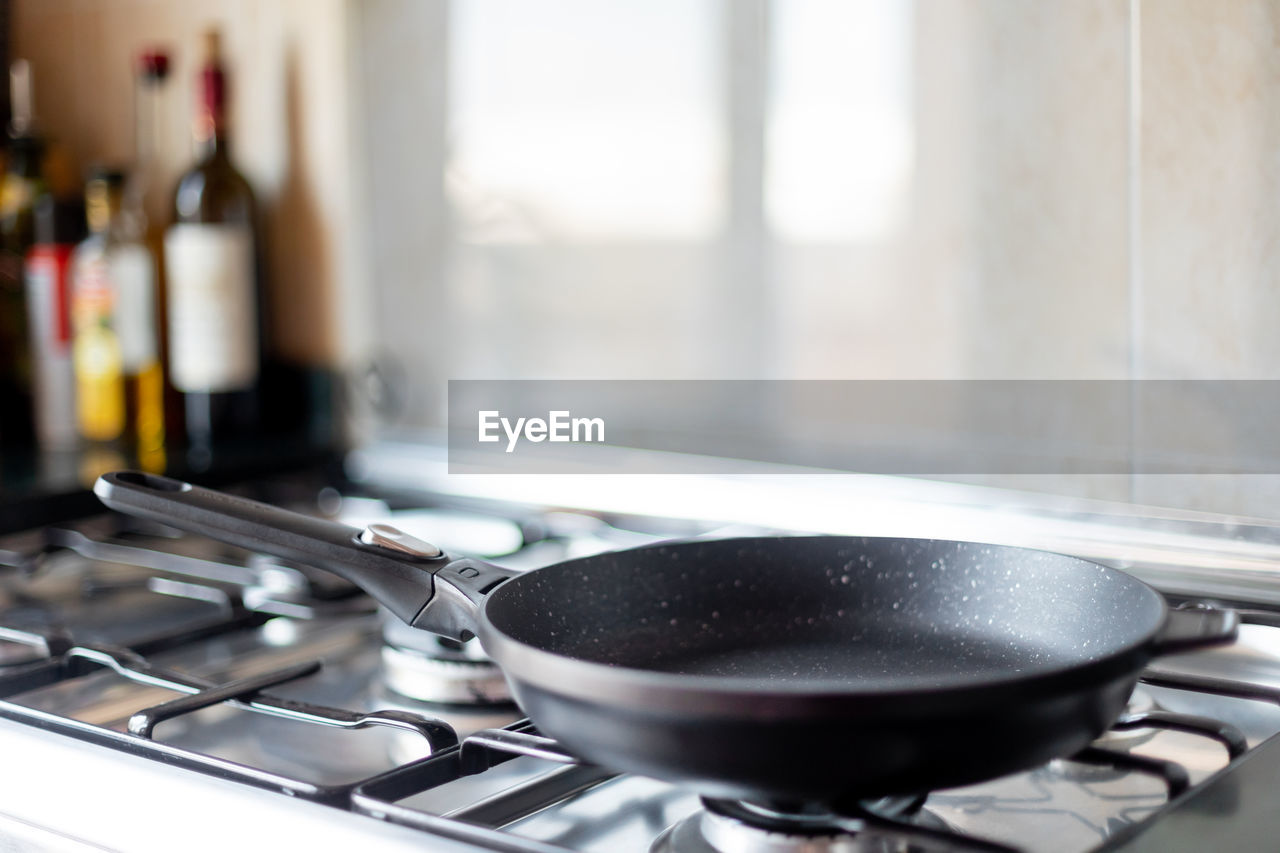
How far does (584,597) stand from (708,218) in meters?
0.45

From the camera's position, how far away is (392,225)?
3.86 ft

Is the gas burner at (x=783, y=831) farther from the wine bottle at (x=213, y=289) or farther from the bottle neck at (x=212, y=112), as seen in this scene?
the bottle neck at (x=212, y=112)

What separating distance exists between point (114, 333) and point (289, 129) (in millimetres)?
238

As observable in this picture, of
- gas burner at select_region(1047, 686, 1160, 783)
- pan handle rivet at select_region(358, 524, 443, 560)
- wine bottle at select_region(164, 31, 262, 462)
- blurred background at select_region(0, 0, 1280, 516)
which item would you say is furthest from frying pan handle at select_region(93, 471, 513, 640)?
wine bottle at select_region(164, 31, 262, 462)

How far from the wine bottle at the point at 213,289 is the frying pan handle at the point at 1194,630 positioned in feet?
2.80

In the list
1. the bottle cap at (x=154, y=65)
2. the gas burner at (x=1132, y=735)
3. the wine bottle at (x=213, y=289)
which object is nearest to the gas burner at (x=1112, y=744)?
the gas burner at (x=1132, y=735)

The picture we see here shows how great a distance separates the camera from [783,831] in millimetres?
456

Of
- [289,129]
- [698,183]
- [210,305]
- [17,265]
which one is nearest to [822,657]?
[698,183]

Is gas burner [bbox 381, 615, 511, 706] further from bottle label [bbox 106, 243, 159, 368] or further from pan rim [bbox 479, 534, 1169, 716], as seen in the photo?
bottle label [bbox 106, 243, 159, 368]

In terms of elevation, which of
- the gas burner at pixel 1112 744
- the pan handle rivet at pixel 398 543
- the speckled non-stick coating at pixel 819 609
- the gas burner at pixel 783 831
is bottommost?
the gas burner at pixel 1112 744

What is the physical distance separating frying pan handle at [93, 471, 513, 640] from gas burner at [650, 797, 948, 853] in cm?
13

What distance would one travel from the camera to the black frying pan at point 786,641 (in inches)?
15.5

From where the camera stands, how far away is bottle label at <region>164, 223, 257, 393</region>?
1.14 metres

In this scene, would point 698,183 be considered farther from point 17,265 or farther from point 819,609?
point 17,265
